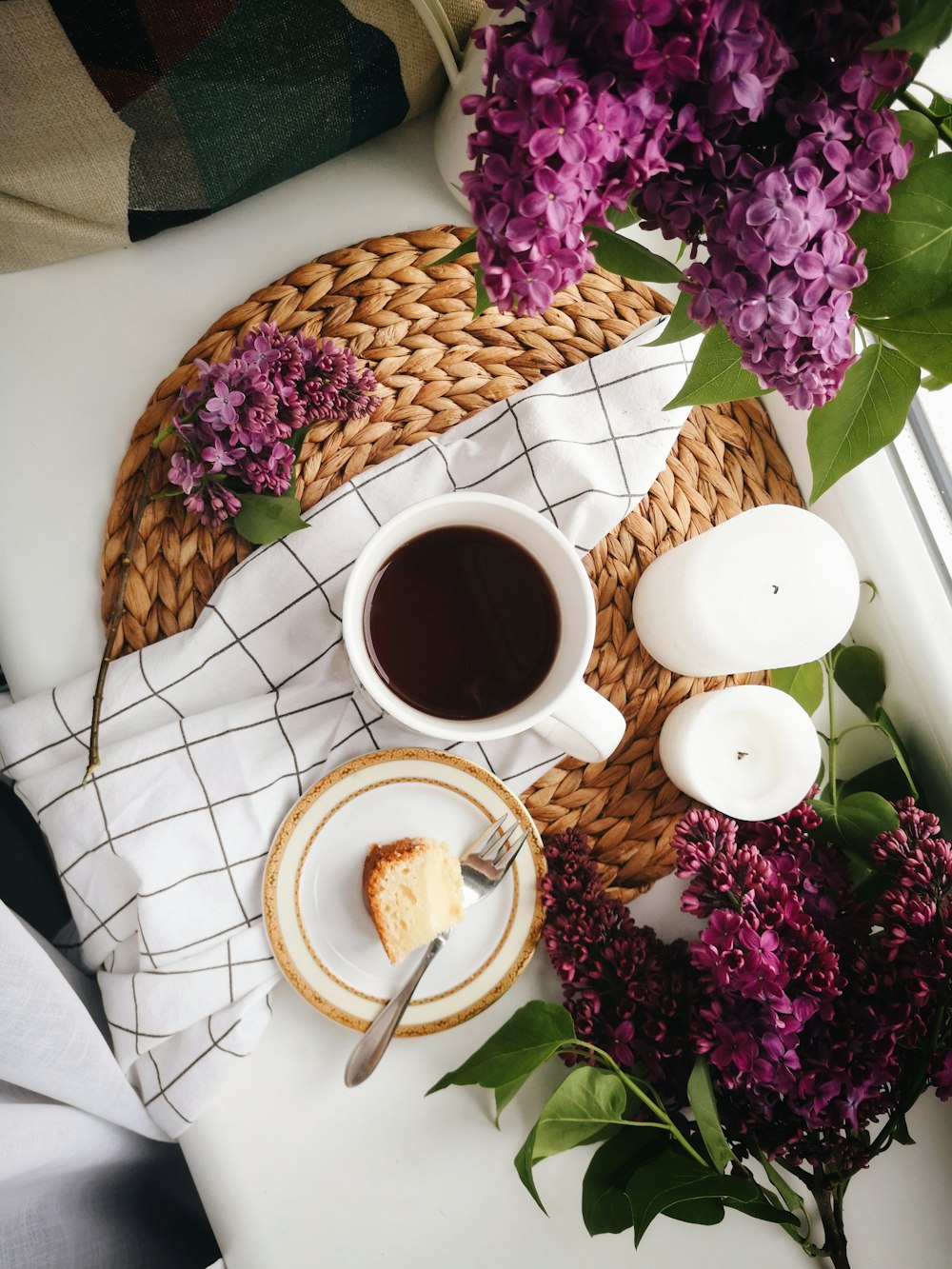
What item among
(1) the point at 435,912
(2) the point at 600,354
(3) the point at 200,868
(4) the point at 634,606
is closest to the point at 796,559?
(4) the point at 634,606

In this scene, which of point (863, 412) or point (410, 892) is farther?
point (410, 892)

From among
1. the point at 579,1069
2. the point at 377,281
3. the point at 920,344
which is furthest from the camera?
the point at 377,281

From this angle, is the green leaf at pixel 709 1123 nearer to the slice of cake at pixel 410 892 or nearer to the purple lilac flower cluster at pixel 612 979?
the purple lilac flower cluster at pixel 612 979

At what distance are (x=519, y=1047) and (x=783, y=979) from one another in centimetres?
20

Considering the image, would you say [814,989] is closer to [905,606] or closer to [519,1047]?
[519,1047]

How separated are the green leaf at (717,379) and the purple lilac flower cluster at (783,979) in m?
0.33

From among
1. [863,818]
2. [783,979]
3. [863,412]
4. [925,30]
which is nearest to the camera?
[925,30]

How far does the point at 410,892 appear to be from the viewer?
0.69 metres

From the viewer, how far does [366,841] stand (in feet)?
2.39

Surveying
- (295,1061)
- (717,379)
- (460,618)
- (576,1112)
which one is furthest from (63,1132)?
(717,379)

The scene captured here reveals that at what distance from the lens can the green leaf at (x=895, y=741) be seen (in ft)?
2.50

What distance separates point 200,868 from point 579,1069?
0.33 m

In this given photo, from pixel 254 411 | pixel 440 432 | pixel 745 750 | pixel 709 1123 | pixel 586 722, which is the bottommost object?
pixel 709 1123

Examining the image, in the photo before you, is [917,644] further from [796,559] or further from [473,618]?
[473,618]
